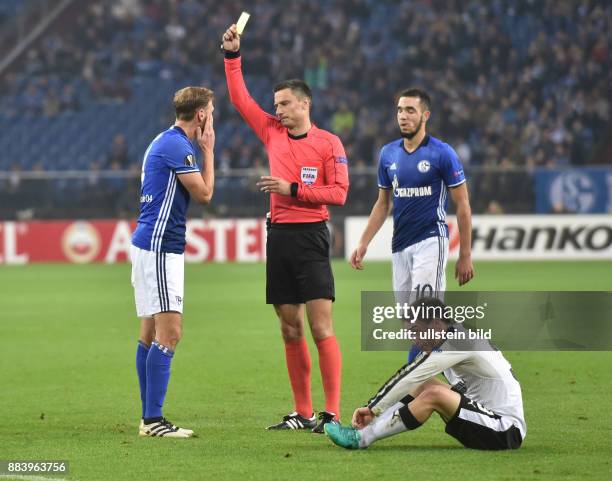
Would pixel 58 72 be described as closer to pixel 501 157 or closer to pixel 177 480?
pixel 501 157

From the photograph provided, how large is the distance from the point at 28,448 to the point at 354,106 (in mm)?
26241

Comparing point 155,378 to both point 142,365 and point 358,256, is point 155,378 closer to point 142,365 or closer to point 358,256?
point 142,365

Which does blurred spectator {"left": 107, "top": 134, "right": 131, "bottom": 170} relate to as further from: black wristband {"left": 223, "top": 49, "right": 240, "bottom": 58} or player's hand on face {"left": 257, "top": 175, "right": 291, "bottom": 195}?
player's hand on face {"left": 257, "top": 175, "right": 291, "bottom": 195}

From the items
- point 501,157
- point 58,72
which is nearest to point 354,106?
point 501,157

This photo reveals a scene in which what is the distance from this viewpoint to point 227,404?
9.51 m

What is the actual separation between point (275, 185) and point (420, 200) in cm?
148

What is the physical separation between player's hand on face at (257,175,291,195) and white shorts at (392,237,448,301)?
1422 mm

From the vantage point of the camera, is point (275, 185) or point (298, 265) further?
point (298, 265)

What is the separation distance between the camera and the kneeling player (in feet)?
23.3

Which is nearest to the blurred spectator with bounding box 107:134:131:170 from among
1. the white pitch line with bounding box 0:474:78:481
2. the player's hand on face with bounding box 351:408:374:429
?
the player's hand on face with bounding box 351:408:374:429

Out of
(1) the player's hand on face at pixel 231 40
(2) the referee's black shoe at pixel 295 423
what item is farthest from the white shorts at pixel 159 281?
(1) the player's hand on face at pixel 231 40

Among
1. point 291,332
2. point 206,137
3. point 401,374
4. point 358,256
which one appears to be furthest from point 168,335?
point 358,256

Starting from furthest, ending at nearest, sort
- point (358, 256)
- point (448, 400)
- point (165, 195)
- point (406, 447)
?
1. point (358, 256)
2. point (165, 195)
3. point (406, 447)
4. point (448, 400)

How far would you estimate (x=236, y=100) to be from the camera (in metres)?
8.62
